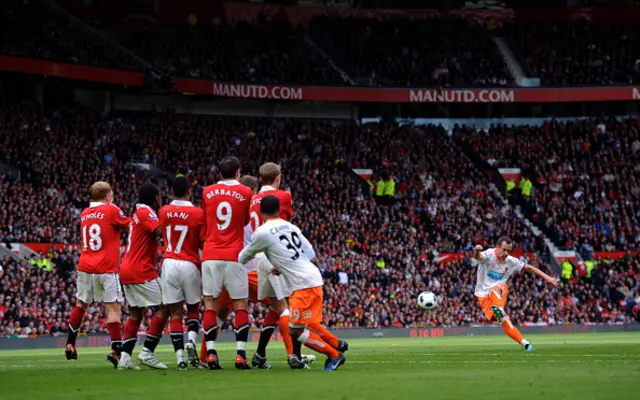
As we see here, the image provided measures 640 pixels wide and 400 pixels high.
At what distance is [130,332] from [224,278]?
1.81 m

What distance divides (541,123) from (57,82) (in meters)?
25.8

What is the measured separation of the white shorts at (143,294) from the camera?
49.8ft

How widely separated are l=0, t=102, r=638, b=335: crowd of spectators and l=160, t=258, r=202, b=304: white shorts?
780 inches

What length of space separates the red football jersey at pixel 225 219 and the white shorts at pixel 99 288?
230 centimetres

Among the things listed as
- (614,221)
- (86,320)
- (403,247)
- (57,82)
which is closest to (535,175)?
(614,221)

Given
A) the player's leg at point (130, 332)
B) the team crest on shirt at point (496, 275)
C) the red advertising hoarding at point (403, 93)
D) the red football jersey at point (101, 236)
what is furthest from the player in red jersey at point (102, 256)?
the red advertising hoarding at point (403, 93)

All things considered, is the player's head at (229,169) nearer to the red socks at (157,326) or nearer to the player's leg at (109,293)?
the red socks at (157,326)

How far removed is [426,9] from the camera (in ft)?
202

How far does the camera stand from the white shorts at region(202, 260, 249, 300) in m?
14.3

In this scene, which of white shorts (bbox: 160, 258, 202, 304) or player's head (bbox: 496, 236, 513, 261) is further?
player's head (bbox: 496, 236, 513, 261)

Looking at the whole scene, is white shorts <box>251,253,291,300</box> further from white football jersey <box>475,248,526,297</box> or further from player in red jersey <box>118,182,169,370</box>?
white football jersey <box>475,248,526,297</box>

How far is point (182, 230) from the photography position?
579 inches

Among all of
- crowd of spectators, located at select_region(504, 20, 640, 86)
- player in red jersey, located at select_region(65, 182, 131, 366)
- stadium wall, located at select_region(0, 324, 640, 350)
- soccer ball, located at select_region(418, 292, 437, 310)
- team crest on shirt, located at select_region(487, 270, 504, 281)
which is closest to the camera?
player in red jersey, located at select_region(65, 182, 131, 366)

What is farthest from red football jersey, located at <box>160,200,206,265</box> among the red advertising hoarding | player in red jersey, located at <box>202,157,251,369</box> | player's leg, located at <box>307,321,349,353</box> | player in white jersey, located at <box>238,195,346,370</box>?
the red advertising hoarding
